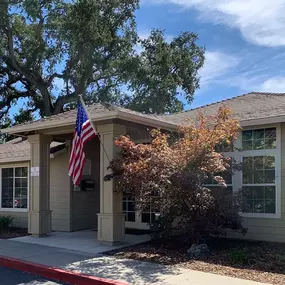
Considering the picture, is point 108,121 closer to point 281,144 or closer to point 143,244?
point 143,244

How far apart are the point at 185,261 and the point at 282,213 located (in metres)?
3.28

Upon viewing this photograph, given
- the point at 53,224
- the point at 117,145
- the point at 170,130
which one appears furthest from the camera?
the point at 53,224

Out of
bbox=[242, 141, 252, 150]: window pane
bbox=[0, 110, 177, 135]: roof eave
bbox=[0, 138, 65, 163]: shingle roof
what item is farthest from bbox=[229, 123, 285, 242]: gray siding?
bbox=[0, 138, 65, 163]: shingle roof

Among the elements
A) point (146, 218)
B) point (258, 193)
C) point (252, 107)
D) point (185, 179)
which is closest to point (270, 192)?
point (258, 193)

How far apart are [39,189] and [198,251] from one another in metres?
5.73

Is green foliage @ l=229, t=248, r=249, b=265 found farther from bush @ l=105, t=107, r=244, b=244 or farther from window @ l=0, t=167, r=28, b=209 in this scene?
window @ l=0, t=167, r=28, b=209

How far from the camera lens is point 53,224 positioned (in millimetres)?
14586

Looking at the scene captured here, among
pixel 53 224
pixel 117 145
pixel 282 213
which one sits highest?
pixel 117 145

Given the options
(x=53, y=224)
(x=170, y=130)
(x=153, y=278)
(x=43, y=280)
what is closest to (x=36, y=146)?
(x=53, y=224)

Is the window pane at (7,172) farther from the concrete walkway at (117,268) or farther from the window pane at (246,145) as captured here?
the window pane at (246,145)

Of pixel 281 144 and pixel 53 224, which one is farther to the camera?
pixel 53 224

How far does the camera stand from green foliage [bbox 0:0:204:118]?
26.4 metres

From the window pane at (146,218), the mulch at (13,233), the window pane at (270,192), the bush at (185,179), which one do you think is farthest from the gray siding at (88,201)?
the window pane at (270,192)

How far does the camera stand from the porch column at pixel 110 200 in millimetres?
10609
